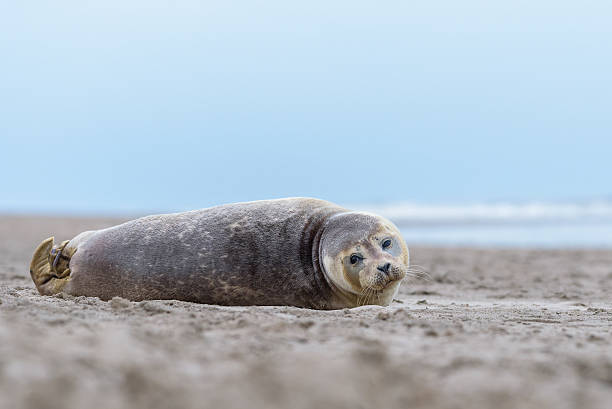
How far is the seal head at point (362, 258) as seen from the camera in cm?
457

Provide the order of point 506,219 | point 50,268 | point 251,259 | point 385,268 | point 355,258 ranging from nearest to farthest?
point 385,268 → point 355,258 → point 251,259 → point 50,268 → point 506,219

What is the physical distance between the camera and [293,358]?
93.7 inches

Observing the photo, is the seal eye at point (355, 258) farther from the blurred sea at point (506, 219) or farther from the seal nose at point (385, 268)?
the blurred sea at point (506, 219)

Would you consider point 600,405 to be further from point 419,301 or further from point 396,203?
point 396,203

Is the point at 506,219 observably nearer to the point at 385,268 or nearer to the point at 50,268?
the point at 385,268

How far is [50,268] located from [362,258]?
2600 mm

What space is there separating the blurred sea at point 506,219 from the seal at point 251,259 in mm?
12832

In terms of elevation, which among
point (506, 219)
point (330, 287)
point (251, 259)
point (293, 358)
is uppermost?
point (293, 358)

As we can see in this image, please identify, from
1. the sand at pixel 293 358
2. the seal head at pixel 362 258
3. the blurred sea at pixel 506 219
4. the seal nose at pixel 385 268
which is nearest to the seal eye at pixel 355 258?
the seal head at pixel 362 258

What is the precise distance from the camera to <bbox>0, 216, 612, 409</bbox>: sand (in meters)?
1.88

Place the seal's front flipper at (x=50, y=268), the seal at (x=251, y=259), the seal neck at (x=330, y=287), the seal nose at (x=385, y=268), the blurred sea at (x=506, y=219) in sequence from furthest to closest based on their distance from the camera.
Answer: the blurred sea at (x=506, y=219), the seal's front flipper at (x=50, y=268), the seal neck at (x=330, y=287), the seal at (x=251, y=259), the seal nose at (x=385, y=268)

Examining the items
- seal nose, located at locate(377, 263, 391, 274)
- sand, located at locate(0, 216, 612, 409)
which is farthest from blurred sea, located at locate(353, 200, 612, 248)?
sand, located at locate(0, 216, 612, 409)

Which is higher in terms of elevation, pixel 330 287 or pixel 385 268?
pixel 385 268

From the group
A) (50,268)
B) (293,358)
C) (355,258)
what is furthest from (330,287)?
(293,358)
